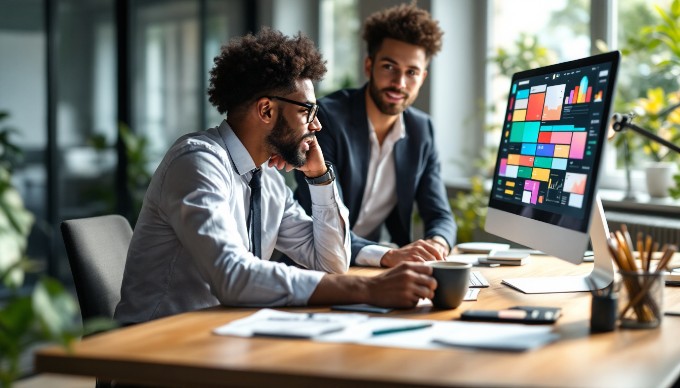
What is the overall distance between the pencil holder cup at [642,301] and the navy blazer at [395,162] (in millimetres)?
1447

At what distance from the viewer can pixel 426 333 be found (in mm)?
1496

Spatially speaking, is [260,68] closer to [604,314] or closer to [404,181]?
[604,314]

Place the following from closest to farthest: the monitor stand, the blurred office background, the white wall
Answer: the monitor stand
the blurred office background
the white wall

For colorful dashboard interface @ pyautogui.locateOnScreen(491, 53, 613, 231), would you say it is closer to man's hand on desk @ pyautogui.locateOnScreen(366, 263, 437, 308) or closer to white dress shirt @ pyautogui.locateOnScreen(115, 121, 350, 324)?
man's hand on desk @ pyautogui.locateOnScreen(366, 263, 437, 308)

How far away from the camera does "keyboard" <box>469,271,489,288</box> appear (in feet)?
6.78

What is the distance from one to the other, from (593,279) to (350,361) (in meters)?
1.00

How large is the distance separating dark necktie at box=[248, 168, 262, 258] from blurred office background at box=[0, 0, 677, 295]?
2.25 metres

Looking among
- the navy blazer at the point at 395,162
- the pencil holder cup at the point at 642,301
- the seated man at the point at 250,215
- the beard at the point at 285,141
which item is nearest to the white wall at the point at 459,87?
the navy blazer at the point at 395,162

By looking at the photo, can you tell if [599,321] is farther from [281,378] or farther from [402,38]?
[402,38]

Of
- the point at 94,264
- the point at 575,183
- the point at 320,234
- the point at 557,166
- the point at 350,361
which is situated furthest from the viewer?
the point at 320,234

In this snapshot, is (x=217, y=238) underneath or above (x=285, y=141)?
underneath

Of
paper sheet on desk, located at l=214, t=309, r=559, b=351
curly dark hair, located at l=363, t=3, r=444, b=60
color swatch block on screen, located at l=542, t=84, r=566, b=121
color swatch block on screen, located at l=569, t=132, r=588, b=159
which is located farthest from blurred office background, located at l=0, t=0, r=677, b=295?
paper sheet on desk, located at l=214, t=309, r=559, b=351

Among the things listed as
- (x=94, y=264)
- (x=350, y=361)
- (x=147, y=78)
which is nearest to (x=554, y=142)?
(x=350, y=361)

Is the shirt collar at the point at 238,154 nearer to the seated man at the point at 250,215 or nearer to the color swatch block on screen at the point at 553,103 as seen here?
the seated man at the point at 250,215
